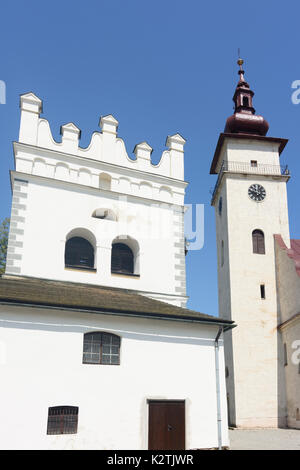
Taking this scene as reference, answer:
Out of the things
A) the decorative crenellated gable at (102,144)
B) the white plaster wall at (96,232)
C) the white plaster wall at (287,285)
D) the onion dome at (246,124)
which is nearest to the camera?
the white plaster wall at (96,232)

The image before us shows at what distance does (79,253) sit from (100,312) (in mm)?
5959

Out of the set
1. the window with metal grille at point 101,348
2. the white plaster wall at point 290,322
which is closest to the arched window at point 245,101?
the white plaster wall at point 290,322

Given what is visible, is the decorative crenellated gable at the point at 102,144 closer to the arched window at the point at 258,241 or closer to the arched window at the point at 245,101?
the arched window at the point at 258,241

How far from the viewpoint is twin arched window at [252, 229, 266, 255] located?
94.2ft

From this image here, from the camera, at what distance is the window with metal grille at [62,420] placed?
1227 cm

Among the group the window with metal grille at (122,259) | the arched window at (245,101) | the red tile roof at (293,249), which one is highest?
the arched window at (245,101)

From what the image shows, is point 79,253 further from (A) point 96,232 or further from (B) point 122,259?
(B) point 122,259

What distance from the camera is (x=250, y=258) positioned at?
93.2ft

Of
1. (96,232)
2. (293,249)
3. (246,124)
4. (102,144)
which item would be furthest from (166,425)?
(246,124)

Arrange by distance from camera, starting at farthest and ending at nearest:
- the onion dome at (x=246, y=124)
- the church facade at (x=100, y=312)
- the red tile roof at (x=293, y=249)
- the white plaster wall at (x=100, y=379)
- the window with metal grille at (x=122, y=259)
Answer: the onion dome at (x=246, y=124) → the red tile roof at (x=293, y=249) → the window with metal grille at (x=122, y=259) → the church facade at (x=100, y=312) → the white plaster wall at (x=100, y=379)

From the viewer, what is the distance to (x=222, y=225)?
30.9 metres

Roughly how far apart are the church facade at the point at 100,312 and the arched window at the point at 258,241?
378 inches

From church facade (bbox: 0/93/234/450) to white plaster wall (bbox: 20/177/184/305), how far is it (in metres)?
0.05
